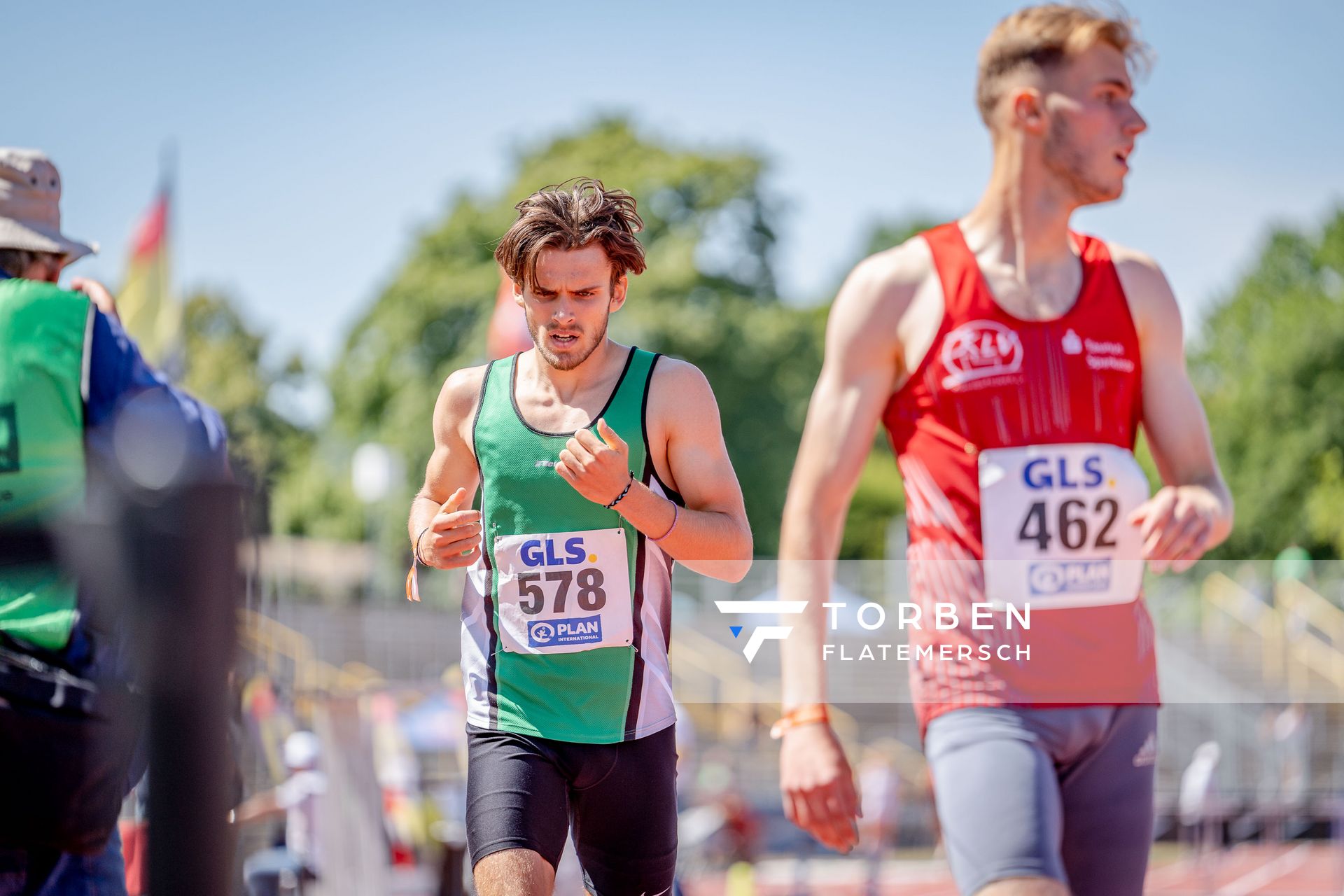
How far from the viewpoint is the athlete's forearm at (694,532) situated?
325 cm

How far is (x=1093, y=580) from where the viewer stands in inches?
135

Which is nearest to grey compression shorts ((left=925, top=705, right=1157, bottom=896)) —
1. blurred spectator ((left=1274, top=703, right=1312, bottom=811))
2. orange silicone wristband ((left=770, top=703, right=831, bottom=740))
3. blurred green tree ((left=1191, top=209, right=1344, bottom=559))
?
orange silicone wristband ((left=770, top=703, right=831, bottom=740))

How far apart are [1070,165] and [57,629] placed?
245 centimetres

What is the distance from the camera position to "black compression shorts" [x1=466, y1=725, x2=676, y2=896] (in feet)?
10.8

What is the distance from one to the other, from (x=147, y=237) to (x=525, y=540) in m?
14.8

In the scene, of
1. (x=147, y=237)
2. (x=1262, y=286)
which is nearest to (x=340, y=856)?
(x=147, y=237)

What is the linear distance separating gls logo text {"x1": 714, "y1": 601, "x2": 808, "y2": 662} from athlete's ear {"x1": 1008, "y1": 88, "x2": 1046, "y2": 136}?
1.24 metres

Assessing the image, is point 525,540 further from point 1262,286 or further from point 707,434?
point 1262,286

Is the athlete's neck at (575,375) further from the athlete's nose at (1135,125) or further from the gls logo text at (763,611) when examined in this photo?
the athlete's nose at (1135,125)

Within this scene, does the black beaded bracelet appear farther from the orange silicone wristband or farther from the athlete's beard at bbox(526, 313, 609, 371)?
the orange silicone wristband

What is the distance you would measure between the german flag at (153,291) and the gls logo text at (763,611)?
12048 mm

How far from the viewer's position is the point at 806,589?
3.36 m

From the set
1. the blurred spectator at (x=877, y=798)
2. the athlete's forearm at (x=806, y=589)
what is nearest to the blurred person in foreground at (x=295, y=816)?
the athlete's forearm at (x=806, y=589)

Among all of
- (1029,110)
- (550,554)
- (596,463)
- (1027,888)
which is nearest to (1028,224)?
(1029,110)
